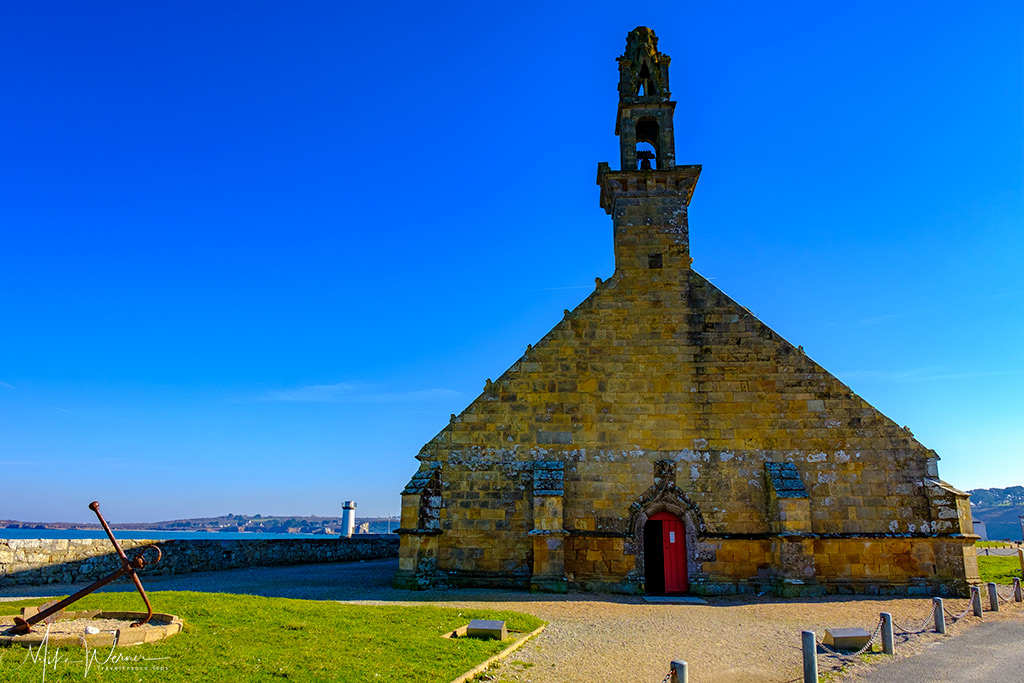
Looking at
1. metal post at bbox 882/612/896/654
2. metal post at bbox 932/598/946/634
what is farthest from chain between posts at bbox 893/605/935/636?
metal post at bbox 882/612/896/654

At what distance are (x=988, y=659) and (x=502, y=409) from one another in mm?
11091

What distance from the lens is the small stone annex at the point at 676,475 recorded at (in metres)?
15.4

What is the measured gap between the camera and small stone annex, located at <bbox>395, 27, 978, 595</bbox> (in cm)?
1544

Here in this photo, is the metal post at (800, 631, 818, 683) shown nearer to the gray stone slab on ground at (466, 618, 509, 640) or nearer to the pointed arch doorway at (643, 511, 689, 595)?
the gray stone slab on ground at (466, 618, 509, 640)

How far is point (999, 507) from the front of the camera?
14188 cm

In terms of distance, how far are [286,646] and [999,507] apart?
17979 cm

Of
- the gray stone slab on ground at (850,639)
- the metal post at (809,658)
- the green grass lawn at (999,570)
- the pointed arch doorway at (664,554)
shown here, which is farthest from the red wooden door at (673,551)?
the green grass lawn at (999,570)

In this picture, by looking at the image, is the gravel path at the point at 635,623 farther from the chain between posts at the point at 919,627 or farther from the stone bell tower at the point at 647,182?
the stone bell tower at the point at 647,182

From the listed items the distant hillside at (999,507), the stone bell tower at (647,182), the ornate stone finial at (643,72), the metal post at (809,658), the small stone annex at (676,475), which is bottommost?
the distant hillside at (999,507)

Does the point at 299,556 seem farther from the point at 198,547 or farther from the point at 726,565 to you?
the point at 726,565

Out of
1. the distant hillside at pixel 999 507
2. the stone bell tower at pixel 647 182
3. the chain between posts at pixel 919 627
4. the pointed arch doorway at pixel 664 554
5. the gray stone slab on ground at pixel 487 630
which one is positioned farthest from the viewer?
the distant hillside at pixel 999 507

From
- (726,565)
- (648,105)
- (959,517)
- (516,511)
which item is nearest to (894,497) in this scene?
(959,517)

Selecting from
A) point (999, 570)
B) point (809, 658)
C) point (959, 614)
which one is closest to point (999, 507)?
point (999, 570)

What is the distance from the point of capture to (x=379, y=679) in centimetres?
689
